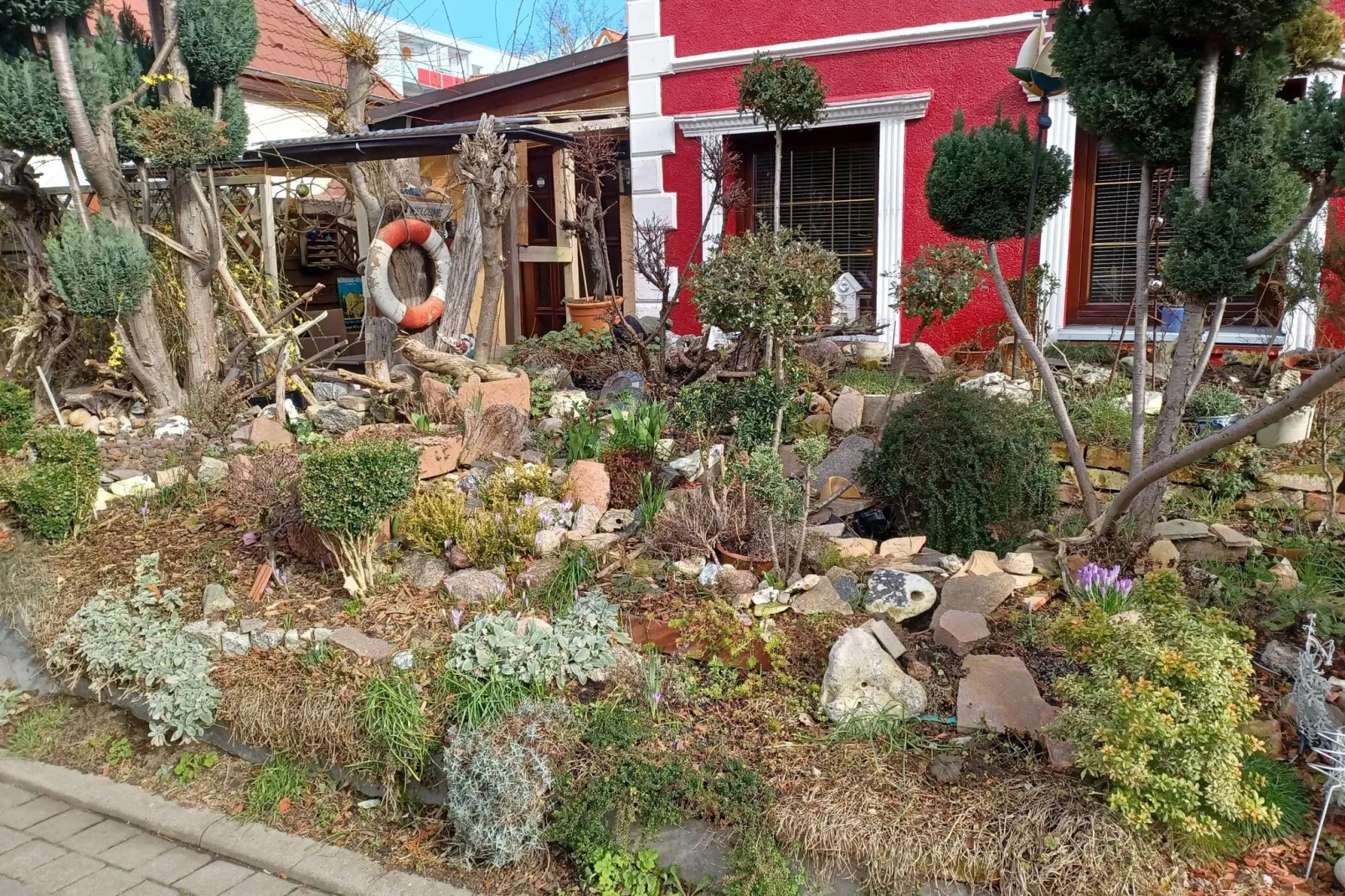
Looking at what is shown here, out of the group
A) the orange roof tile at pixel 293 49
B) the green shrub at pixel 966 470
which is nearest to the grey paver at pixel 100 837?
the green shrub at pixel 966 470

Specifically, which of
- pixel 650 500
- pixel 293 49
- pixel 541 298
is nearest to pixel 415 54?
pixel 293 49

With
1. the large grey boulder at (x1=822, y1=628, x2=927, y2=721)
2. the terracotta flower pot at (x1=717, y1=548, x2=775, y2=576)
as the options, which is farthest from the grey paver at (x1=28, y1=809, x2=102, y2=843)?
the large grey boulder at (x1=822, y1=628, x2=927, y2=721)

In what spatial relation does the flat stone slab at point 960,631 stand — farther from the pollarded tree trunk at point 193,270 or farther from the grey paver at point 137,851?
the pollarded tree trunk at point 193,270

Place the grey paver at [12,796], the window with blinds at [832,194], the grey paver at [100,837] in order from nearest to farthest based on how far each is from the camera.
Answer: the grey paver at [100,837]
the grey paver at [12,796]
the window with blinds at [832,194]

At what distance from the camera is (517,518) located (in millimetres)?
4730

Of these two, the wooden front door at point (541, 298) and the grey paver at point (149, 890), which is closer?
the grey paver at point (149, 890)

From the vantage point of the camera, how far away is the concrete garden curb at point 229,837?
344 centimetres

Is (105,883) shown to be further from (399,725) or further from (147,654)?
(399,725)

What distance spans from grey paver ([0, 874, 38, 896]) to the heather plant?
0.69 metres

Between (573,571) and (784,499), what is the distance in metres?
0.99

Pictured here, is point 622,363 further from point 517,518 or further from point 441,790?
point 441,790

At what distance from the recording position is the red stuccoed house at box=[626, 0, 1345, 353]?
7.82 metres

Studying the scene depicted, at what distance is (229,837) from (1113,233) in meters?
7.40

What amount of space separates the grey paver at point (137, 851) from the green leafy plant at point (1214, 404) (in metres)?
5.67
